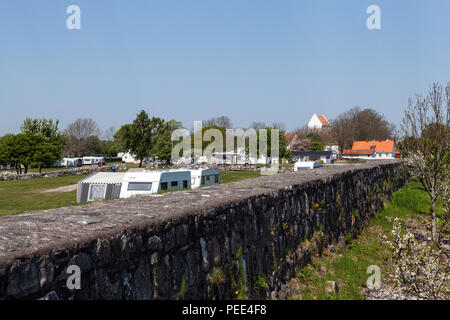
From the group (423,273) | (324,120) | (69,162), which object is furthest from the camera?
(324,120)

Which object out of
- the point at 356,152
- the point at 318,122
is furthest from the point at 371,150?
the point at 318,122

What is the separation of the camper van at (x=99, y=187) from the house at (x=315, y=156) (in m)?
55.8

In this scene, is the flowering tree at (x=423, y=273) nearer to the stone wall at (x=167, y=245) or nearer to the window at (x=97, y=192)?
the stone wall at (x=167, y=245)

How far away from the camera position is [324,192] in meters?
7.49

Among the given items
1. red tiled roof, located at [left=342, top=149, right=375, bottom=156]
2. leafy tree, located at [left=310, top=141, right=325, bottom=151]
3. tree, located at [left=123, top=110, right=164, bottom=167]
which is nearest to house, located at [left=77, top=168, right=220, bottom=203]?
tree, located at [left=123, top=110, right=164, bottom=167]

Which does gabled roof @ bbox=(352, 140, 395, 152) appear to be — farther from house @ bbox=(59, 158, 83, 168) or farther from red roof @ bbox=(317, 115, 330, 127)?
house @ bbox=(59, 158, 83, 168)

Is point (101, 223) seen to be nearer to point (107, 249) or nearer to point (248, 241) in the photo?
point (107, 249)

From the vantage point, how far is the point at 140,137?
219 ft

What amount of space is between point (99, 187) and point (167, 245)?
53.9 ft

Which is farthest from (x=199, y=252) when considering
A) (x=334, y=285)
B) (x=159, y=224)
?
(x=334, y=285)

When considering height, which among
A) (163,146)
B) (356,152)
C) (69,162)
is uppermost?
(163,146)

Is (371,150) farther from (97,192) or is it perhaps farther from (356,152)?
(97,192)

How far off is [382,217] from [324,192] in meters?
4.61

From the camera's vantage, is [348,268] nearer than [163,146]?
Yes
